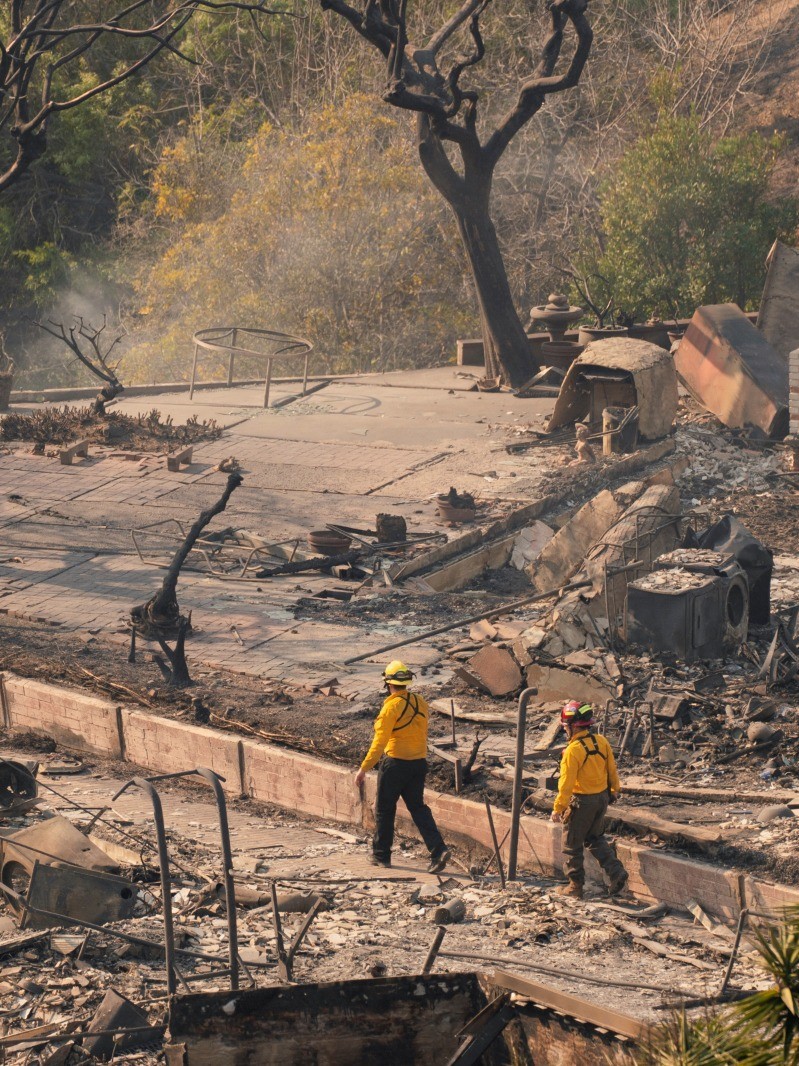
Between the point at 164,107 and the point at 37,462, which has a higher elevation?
the point at 164,107

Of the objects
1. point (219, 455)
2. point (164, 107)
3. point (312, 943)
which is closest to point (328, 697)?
point (312, 943)

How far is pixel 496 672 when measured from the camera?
11141 millimetres

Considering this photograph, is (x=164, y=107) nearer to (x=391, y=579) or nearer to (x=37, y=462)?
(x=37, y=462)

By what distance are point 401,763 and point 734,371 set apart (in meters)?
11.8

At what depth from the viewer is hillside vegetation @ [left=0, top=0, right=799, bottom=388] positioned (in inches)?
1107

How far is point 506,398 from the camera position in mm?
21016

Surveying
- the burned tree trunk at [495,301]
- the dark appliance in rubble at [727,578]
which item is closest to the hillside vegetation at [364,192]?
the burned tree trunk at [495,301]

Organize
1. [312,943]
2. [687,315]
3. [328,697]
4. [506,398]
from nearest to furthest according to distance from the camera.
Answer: [312,943] → [328,697] → [506,398] → [687,315]

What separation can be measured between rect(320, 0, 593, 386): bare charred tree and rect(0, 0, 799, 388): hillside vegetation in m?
6.32

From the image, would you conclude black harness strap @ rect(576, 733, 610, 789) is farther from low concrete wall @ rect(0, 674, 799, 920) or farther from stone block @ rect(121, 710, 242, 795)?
stone block @ rect(121, 710, 242, 795)

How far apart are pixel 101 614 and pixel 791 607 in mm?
6143

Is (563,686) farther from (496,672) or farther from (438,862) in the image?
(438,862)

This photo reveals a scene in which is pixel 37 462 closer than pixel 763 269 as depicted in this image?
Yes

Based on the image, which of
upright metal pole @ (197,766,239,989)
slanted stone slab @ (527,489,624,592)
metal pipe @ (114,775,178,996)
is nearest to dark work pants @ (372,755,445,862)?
upright metal pole @ (197,766,239,989)
